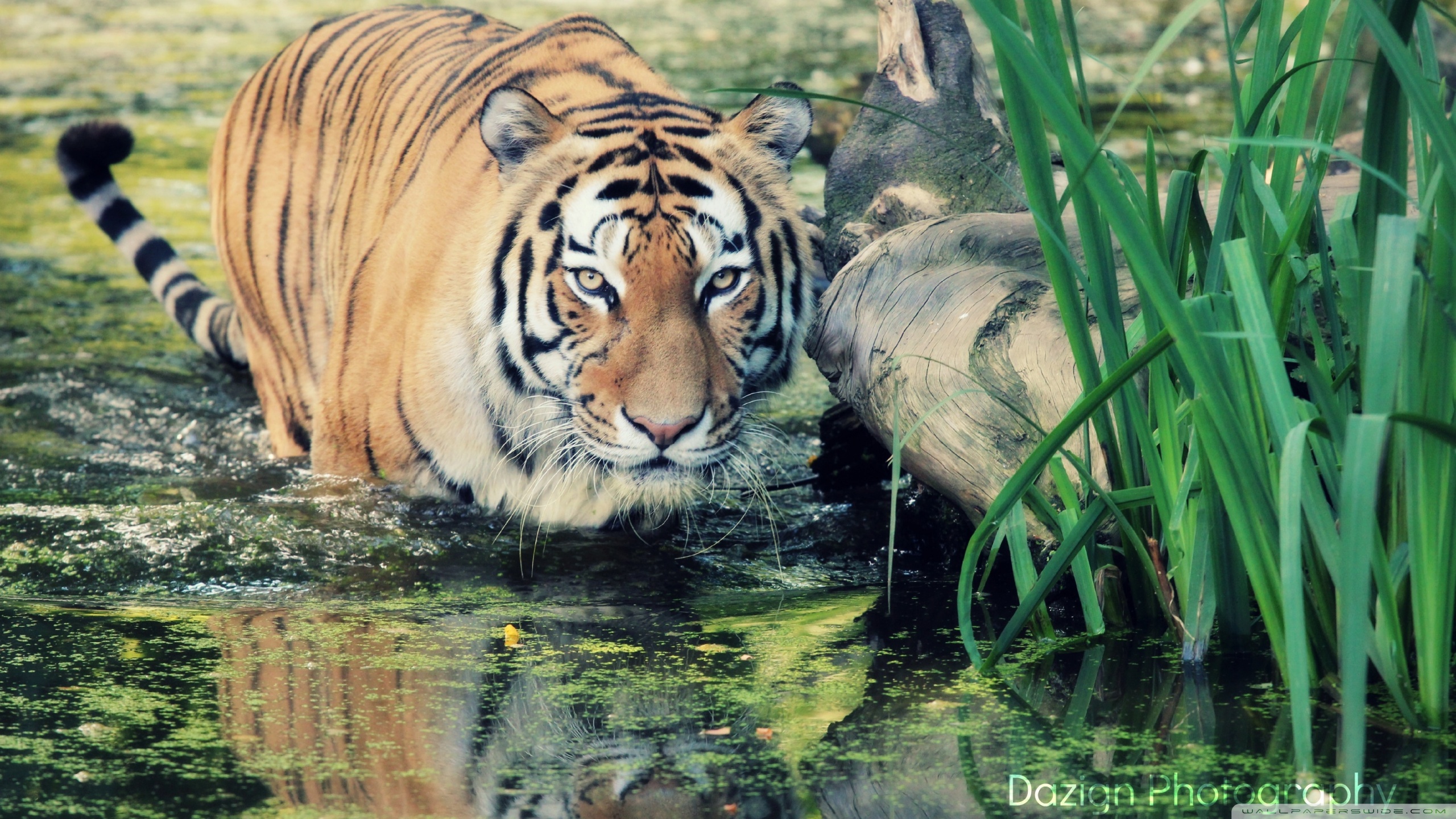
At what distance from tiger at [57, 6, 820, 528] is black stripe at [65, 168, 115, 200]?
0.81m

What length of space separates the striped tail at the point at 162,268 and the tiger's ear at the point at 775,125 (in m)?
2.07

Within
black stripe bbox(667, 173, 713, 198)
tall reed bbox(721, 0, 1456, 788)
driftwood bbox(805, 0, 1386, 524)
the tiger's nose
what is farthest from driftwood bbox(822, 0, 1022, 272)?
tall reed bbox(721, 0, 1456, 788)

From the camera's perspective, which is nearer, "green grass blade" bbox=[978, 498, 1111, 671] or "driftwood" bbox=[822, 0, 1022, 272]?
"green grass blade" bbox=[978, 498, 1111, 671]

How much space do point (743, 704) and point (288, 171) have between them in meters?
2.47

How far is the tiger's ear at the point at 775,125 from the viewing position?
2.89 metres

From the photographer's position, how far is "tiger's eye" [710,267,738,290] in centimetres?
273

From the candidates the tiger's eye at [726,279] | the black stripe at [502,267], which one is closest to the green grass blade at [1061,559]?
the tiger's eye at [726,279]

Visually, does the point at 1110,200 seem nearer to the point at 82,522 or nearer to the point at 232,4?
the point at 82,522

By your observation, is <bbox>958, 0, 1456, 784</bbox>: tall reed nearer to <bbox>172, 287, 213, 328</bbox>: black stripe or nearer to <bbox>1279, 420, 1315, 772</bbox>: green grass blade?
<bbox>1279, 420, 1315, 772</bbox>: green grass blade

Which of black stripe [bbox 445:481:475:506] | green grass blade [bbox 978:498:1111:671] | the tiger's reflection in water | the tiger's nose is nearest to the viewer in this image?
the tiger's reflection in water

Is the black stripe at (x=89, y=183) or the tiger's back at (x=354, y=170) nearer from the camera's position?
the tiger's back at (x=354, y=170)

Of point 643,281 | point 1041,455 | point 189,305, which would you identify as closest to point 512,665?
point 643,281

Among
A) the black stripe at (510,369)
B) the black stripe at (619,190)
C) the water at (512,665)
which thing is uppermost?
the black stripe at (619,190)

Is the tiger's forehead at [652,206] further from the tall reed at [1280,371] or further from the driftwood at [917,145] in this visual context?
→ the tall reed at [1280,371]
